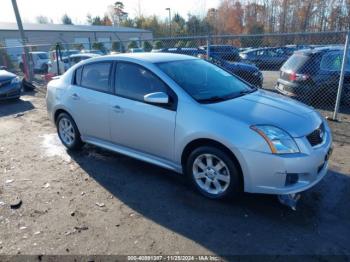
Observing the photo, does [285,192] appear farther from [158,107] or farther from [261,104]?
[158,107]

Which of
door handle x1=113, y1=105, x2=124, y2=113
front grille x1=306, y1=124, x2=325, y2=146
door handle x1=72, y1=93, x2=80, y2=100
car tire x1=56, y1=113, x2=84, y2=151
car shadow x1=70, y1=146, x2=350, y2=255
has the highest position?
door handle x1=72, y1=93, x2=80, y2=100

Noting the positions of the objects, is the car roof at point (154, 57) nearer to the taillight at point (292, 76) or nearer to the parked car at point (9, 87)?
the taillight at point (292, 76)

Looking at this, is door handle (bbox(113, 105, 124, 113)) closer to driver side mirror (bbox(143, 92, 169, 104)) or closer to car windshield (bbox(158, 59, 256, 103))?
driver side mirror (bbox(143, 92, 169, 104))

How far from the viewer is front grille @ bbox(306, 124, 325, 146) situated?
11.6ft

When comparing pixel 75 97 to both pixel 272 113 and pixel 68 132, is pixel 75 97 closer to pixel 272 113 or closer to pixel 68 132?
pixel 68 132

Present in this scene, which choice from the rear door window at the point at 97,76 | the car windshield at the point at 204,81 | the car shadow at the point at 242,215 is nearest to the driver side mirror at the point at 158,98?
the car windshield at the point at 204,81

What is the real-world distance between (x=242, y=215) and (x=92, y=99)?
2.80 meters

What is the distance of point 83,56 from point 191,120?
43.3 feet

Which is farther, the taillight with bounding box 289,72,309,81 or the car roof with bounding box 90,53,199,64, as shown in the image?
the taillight with bounding box 289,72,309,81

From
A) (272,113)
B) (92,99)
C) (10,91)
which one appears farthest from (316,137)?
(10,91)

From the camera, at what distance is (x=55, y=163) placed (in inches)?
211

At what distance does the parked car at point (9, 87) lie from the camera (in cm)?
1057

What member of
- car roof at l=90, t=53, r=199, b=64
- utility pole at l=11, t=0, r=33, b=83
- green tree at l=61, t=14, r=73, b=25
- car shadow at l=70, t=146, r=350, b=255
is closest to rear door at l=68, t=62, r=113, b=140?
car roof at l=90, t=53, r=199, b=64

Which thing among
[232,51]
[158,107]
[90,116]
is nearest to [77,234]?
[158,107]
